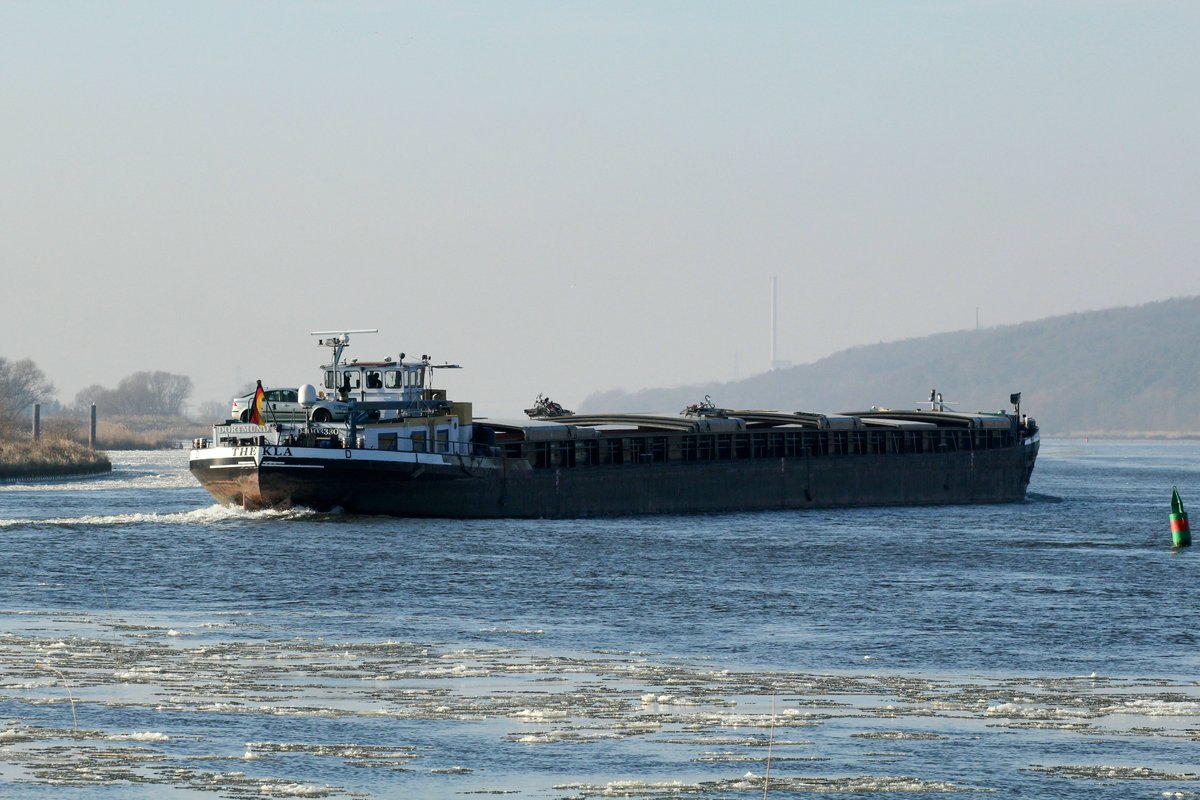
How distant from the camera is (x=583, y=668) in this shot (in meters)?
28.3

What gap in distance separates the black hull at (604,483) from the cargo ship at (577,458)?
75mm

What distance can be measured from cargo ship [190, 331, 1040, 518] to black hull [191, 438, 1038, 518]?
0.08 metres

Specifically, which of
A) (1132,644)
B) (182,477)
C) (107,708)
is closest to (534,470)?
(1132,644)

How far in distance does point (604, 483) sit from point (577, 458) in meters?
1.73

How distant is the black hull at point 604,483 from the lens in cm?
6353

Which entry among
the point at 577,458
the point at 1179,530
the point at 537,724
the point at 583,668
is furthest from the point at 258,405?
the point at 537,724

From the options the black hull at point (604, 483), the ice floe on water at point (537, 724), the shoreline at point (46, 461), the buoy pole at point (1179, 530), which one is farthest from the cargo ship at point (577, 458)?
the shoreline at point (46, 461)

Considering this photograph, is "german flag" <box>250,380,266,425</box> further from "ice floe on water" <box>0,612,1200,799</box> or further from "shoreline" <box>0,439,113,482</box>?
"shoreline" <box>0,439,113,482</box>

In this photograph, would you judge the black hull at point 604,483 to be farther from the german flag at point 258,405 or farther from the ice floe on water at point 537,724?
the ice floe on water at point 537,724

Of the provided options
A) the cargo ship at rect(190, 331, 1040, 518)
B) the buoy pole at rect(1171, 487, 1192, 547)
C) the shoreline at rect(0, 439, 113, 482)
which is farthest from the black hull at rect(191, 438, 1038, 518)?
the shoreline at rect(0, 439, 113, 482)

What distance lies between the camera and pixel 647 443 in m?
82.1

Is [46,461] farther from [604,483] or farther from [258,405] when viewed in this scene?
[258,405]

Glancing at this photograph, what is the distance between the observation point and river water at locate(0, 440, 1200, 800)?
1945 centimetres

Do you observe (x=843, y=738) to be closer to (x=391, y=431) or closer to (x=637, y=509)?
(x=391, y=431)
